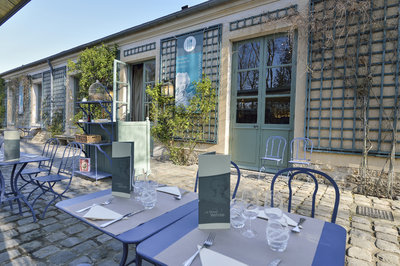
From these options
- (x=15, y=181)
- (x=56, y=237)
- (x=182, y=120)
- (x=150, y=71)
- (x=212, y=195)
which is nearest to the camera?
(x=212, y=195)

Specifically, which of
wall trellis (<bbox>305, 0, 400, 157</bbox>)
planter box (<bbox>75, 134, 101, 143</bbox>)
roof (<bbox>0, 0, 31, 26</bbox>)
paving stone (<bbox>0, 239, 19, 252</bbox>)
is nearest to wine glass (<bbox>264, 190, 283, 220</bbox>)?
paving stone (<bbox>0, 239, 19, 252</bbox>)

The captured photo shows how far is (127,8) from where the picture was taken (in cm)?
700

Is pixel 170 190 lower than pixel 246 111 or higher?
lower

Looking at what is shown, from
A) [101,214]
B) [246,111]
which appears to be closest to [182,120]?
[246,111]

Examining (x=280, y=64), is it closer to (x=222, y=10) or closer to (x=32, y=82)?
(x=222, y=10)

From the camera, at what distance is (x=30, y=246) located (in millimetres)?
1863

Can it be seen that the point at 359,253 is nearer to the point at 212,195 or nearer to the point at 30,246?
the point at 212,195

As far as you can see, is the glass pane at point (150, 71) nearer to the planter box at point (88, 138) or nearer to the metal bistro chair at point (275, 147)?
the planter box at point (88, 138)

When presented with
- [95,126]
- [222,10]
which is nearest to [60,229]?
[95,126]

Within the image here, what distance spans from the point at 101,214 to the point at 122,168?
30 cm

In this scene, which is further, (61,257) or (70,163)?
(70,163)

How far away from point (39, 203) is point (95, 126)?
1.80 metres

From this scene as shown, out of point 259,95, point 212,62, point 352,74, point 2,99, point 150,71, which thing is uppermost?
point 150,71

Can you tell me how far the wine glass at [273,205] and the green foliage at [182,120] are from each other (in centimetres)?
395
